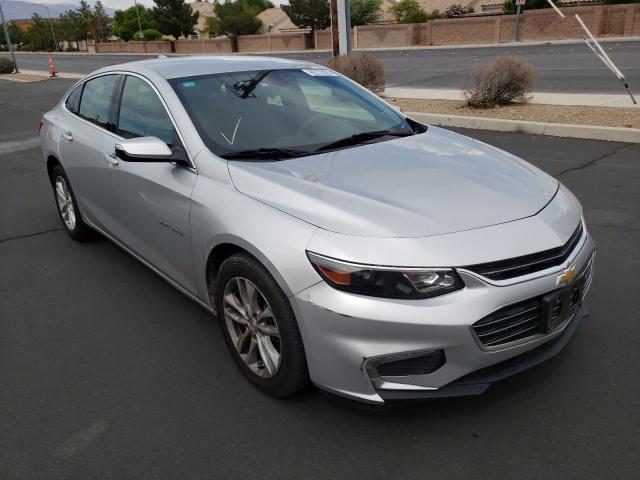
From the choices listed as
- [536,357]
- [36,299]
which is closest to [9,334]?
[36,299]

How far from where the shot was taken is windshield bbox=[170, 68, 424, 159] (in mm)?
3379

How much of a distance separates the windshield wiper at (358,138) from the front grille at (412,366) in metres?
1.45

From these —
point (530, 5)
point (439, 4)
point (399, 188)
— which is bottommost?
point (399, 188)

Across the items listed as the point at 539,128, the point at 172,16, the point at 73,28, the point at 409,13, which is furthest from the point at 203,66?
the point at 73,28

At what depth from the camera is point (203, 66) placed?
396 cm

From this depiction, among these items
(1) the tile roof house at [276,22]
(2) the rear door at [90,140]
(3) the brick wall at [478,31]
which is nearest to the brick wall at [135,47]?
(3) the brick wall at [478,31]

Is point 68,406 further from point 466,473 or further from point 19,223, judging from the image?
point 19,223

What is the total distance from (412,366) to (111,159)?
2704 millimetres

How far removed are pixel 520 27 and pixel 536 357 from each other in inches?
1762

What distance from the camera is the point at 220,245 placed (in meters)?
3.00

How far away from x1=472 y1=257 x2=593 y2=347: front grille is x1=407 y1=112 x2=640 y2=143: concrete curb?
21.1ft

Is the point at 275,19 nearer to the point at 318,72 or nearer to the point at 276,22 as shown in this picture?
the point at 276,22

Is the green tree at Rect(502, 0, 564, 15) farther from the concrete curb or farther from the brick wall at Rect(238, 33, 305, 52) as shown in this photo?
the concrete curb

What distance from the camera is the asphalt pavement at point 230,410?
254 centimetres
